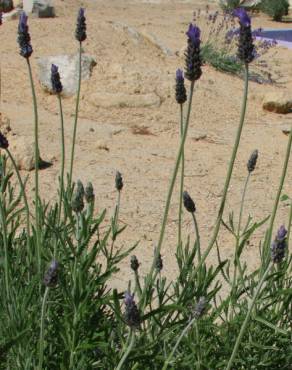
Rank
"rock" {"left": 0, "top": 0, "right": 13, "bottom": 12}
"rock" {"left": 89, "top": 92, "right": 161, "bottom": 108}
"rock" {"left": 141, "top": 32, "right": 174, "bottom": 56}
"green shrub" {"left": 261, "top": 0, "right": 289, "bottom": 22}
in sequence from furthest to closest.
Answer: "green shrub" {"left": 261, "top": 0, "right": 289, "bottom": 22}
"rock" {"left": 0, "top": 0, "right": 13, "bottom": 12}
"rock" {"left": 141, "top": 32, "right": 174, "bottom": 56}
"rock" {"left": 89, "top": 92, "right": 161, "bottom": 108}

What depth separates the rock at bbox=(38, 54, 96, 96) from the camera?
682 cm

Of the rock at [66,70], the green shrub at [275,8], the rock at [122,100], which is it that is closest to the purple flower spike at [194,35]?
the rock at [122,100]

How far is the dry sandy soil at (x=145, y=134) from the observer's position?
181 inches

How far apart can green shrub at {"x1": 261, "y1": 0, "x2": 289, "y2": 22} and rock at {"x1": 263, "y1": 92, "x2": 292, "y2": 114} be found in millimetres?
9761

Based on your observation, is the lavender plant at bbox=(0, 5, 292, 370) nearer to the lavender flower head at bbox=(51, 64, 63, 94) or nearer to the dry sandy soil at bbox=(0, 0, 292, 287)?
the lavender flower head at bbox=(51, 64, 63, 94)

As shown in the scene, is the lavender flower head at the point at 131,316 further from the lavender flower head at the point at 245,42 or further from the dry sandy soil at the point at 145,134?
the dry sandy soil at the point at 145,134

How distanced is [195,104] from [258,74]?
245 cm

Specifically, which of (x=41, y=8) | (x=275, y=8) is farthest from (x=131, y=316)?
(x=275, y=8)

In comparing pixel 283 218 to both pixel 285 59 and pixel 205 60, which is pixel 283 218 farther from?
pixel 285 59

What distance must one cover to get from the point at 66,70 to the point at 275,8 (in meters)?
10.5

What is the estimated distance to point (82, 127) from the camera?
239 inches

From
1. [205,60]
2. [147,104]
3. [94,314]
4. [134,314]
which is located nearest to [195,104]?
[147,104]

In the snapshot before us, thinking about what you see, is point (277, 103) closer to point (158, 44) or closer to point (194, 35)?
point (158, 44)

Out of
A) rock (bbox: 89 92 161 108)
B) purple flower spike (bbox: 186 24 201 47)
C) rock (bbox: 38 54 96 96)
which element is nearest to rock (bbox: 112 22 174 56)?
rock (bbox: 38 54 96 96)
